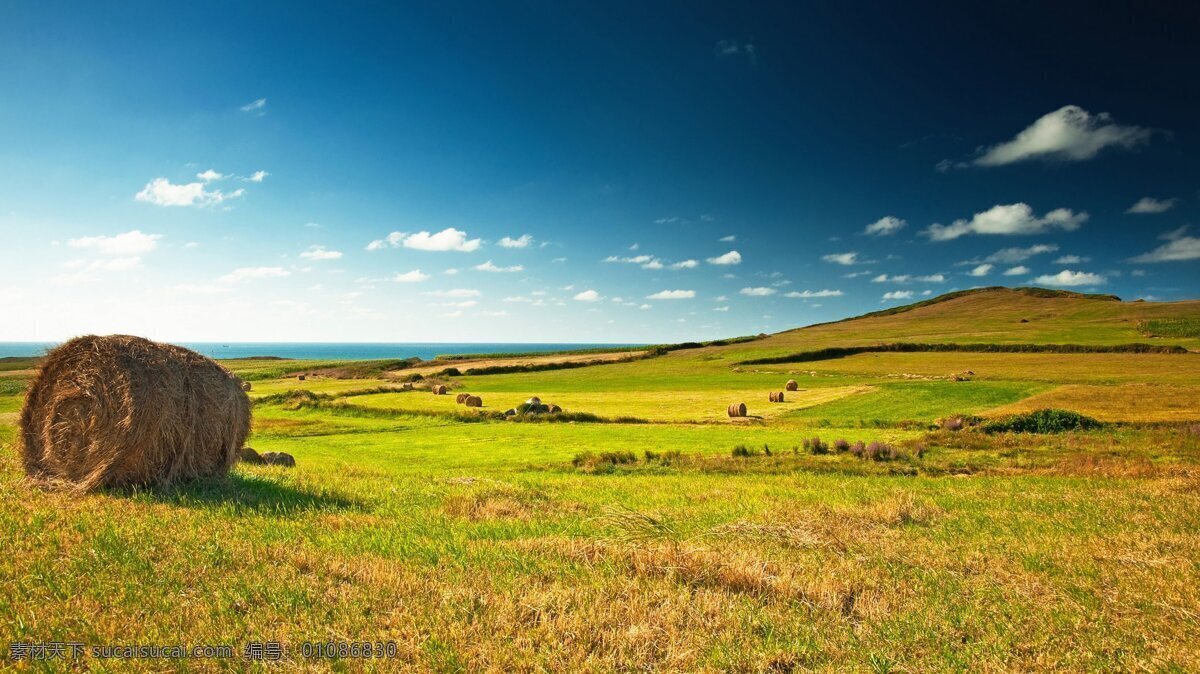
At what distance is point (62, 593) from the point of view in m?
5.68

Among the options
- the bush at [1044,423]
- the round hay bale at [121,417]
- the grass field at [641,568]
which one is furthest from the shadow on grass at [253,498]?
the bush at [1044,423]

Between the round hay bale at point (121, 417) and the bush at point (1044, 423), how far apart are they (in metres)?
31.8

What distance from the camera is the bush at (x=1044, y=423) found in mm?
28139

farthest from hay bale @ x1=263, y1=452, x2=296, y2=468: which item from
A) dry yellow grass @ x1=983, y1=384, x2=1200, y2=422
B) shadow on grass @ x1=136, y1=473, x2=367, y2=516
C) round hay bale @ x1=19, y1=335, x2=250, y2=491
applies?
dry yellow grass @ x1=983, y1=384, x2=1200, y2=422

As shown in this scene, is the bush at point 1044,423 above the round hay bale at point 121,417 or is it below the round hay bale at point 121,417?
below

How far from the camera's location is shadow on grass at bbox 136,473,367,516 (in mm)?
9852

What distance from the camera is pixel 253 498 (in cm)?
1071

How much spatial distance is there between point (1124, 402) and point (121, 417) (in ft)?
153

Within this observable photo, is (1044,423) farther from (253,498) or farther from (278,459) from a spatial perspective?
(278,459)

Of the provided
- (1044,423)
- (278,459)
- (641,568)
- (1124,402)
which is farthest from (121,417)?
(1124,402)

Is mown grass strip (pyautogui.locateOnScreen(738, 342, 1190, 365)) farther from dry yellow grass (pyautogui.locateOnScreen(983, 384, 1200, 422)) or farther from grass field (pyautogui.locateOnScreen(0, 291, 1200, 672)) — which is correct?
grass field (pyautogui.locateOnScreen(0, 291, 1200, 672))

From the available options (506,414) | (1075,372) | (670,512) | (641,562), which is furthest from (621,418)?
(1075,372)

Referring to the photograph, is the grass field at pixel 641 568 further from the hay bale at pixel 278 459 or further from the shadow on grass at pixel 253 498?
the hay bale at pixel 278 459

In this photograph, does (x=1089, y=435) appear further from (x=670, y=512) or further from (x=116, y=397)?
(x=116, y=397)
